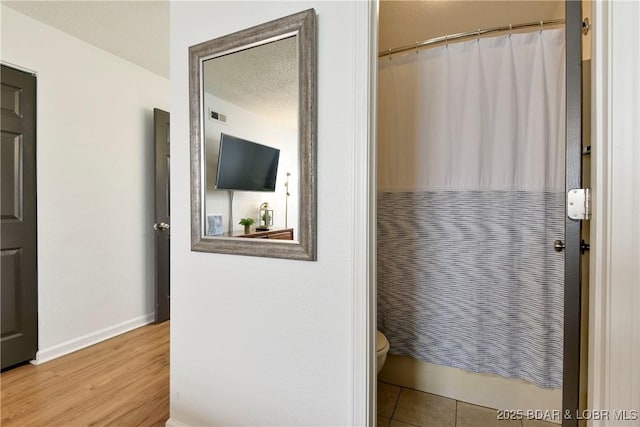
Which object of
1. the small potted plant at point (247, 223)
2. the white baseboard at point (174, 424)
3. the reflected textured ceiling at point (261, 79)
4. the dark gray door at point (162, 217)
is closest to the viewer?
the reflected textured ceiling at point (261, 79)

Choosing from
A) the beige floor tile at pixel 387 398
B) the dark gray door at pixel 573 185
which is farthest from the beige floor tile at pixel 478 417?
the dark gray door at pixel 573 185

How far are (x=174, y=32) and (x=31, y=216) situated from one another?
1.77 metres

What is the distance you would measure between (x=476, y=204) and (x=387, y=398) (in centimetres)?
128

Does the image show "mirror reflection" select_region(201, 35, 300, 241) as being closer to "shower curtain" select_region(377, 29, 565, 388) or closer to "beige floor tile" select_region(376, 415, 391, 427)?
"shower curtain" select_region(377, 29, 565, 388)

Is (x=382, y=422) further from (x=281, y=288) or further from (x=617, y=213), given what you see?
(x=617, y=213)

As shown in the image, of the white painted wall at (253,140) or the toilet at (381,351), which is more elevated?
the white painted wall at (253,140)

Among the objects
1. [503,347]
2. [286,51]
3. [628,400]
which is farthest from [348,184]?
[503,347]

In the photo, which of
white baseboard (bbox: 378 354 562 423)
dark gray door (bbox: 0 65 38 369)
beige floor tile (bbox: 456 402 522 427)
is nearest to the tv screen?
white baseboard (bbox: 378 354 562 423)

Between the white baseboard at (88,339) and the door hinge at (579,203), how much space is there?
3243 millimetres

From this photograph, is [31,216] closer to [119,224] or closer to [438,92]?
[119,224]

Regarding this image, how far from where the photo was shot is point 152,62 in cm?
283

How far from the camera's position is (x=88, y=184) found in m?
2.54

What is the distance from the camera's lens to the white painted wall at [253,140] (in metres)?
1.25

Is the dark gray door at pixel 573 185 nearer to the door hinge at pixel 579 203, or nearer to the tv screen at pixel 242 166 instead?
the door hinge at pixel 579 203
